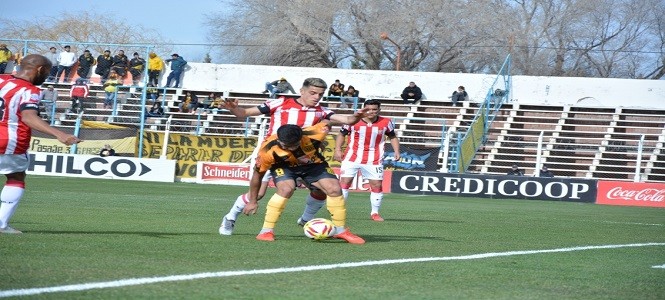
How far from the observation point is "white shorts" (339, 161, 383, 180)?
677 inches

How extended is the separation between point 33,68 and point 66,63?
27825mm

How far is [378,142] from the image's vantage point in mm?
17266

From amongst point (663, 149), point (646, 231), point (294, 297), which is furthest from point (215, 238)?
point (663, 149)

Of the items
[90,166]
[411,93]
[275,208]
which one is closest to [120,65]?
[90,166]

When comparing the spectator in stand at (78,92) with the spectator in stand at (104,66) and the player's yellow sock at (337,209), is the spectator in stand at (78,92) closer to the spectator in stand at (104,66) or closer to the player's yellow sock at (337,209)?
the spectator in stand at (104,66)

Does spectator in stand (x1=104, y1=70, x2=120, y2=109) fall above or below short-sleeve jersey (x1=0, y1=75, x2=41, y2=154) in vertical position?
above

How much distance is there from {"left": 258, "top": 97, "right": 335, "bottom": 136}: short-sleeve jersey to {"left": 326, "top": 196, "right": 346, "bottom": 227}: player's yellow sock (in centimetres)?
99

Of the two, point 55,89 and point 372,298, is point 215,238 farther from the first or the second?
point 55,89

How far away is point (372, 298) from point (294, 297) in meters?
0.50

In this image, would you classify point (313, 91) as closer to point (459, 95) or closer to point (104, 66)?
point (104, 66)

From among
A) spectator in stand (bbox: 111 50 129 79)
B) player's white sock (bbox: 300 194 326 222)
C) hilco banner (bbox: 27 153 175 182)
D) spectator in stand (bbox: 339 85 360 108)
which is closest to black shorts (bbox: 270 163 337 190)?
player's white sock (bbox: 300 194 326 222)

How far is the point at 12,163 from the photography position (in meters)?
9.92

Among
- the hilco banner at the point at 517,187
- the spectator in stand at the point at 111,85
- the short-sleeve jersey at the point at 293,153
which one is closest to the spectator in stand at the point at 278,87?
the spectator in stand at the point at 111,85

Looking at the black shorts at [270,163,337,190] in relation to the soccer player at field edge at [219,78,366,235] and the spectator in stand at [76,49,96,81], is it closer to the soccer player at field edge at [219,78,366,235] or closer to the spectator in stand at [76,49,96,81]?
the soccer player at field edge at [219,78,366,235]
